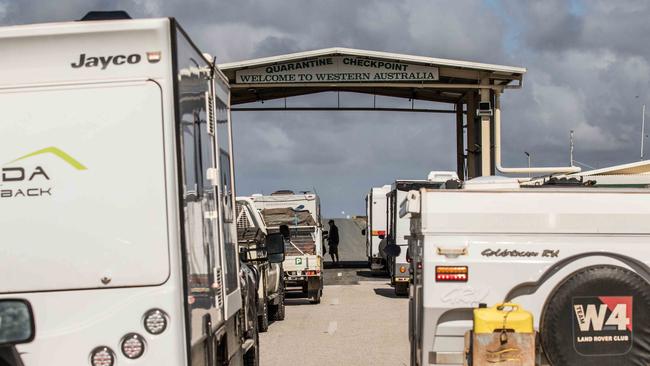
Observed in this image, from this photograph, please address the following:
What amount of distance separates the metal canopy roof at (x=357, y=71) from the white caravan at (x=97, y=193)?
22520 mm

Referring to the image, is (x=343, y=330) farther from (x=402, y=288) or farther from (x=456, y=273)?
(x=456, y=273)

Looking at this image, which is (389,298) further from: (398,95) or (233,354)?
(233,354)

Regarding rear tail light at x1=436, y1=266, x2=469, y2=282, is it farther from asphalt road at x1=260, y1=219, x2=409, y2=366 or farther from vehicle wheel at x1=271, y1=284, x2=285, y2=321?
vehicle wheel at x1=271, y1=284, x2=285, y2=321

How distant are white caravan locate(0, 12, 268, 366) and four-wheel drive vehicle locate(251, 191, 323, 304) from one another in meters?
16.6

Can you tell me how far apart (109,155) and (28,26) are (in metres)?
0.98

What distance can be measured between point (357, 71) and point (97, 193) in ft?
78.1

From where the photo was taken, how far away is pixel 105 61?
5.64 metres

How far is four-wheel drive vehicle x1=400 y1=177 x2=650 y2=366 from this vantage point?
7395mm

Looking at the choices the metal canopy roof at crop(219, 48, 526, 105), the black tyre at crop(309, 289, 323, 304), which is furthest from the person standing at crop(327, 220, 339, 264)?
the black tyre at crop(309, 289, 323, 304)

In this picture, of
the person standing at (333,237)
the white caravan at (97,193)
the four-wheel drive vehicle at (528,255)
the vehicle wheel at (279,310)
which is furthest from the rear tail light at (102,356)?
the person standing at (333,237)

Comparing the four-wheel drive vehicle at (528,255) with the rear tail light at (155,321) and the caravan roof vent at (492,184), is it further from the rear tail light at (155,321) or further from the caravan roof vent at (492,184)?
the rear tail light at (155,321)

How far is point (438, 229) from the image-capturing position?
766 centimetres

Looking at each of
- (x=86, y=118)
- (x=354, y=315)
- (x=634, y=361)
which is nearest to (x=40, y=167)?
(x=86, y=118)

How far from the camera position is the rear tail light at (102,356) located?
5488mm
